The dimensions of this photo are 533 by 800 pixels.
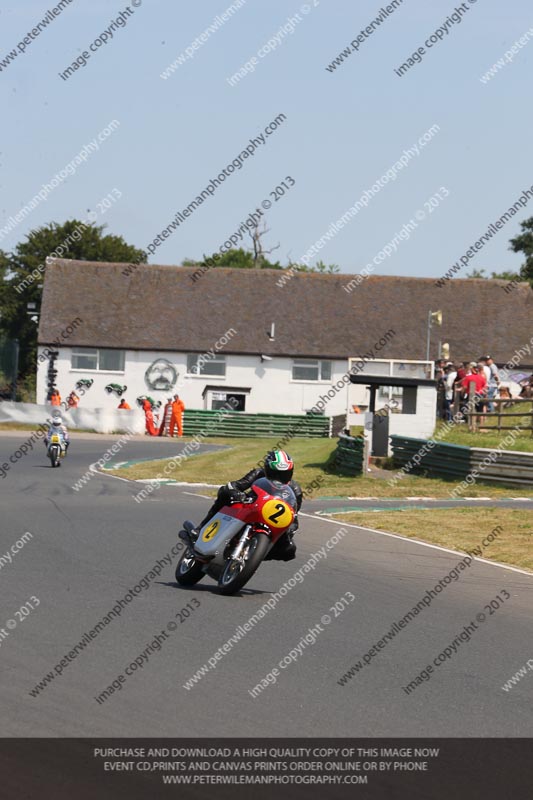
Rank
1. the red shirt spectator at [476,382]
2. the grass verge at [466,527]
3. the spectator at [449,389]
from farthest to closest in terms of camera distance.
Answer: the spectator at [449,389], the red shirt spectator at [476,382], the grass verge at [466,527]

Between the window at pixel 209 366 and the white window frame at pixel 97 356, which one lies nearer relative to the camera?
the white window frame at pixel 97 356

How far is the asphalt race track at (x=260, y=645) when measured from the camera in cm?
703

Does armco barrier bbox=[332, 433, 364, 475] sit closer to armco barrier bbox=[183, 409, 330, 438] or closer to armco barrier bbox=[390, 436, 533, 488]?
armco barrier bbox=[390, 436, 533, 488]

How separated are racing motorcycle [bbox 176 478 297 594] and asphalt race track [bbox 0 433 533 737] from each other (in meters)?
0.29

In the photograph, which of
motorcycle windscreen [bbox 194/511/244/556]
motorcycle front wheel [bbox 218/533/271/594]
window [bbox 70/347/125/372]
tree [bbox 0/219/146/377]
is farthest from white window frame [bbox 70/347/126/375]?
motorcycle front wheel [bbox 218/533/271/594]

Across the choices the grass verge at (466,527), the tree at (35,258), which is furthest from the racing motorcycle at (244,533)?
the tree at (35,258)

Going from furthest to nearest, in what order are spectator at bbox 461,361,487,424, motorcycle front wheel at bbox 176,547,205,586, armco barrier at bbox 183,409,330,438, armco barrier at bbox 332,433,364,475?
armco barrier at bbox 183,409,330,438 → spectator at bbox 461,361,487,424 → armco barrier at bbox 332,433,364,475 → motorcycle front wheel at bbox 176,547,205,586

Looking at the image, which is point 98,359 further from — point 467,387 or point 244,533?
point 244,533

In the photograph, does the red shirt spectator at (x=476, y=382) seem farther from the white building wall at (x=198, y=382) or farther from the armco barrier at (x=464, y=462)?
the white building wall at (x=198, y=382)

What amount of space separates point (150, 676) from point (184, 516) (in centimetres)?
1149

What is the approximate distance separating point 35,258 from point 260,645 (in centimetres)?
7436

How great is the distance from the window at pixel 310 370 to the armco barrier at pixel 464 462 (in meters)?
30.5

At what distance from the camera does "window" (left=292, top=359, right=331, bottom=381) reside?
195 feet
